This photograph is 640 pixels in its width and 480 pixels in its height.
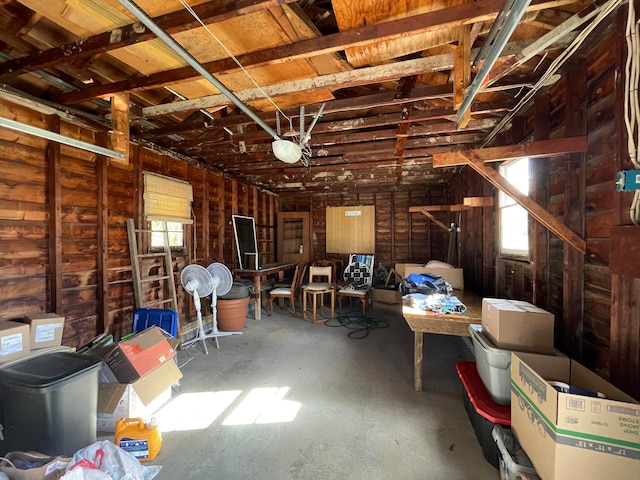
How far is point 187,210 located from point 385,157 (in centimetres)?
Answer: 305

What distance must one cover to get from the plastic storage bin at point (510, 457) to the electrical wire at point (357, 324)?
2268 millimetres

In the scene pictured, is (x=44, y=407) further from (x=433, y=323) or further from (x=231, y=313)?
(x=433, y=323)

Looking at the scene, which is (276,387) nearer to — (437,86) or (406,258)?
(437,86)

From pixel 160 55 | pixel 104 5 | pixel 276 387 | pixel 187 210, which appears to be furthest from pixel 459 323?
pixel 187 210

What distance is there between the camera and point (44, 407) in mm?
1526

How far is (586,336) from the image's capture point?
1.60 m

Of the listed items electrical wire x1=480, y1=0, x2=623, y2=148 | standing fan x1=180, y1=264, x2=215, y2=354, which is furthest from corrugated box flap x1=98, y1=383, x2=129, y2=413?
electrical wire x1=480, y1=0, x2=623, y2=148

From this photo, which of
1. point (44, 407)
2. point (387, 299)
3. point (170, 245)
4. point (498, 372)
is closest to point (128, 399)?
point (44, 407)

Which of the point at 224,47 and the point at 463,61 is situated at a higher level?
the point at 224,47

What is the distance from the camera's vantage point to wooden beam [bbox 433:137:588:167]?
1552 mm

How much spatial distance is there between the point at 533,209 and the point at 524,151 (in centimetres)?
39

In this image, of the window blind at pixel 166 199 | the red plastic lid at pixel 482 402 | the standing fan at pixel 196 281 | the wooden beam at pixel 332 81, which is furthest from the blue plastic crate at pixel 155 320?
the red plastic lid at pixel 482 402

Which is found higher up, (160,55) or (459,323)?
(160,55)

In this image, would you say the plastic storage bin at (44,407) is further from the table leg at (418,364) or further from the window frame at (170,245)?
the table leg at (418,364)
